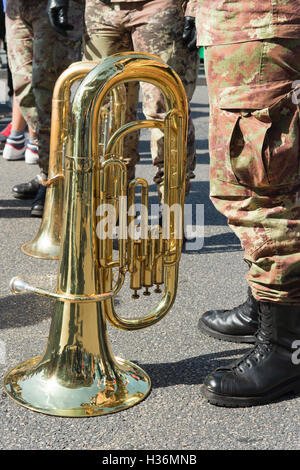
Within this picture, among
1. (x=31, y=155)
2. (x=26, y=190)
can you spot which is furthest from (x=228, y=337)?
(x=31, y=155)

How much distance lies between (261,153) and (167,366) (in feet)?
2.59

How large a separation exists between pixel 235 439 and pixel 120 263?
58 cm

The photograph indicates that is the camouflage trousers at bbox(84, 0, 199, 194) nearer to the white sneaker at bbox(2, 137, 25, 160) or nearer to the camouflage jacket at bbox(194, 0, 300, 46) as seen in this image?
the camouflage jacket at bbox(194, 0, 300, 46)

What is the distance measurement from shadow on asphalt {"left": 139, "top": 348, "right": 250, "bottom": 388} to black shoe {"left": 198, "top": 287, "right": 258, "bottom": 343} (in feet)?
0.29

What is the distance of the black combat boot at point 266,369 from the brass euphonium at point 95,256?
0.23 metres

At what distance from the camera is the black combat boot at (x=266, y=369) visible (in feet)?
6.51

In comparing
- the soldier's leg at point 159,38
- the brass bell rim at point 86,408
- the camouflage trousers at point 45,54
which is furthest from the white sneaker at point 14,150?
the brass bell rim at point 86,408

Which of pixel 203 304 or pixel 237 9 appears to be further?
pixel 203 304

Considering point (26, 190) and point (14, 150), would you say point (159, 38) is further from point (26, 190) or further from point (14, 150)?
point (14, 150)

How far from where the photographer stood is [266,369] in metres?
2.02

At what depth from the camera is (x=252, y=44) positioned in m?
1.81

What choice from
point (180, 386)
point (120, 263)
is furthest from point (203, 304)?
point (120, 263)

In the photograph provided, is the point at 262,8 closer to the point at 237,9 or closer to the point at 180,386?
the point at 237,9

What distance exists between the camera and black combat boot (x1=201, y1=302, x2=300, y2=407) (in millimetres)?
1983
